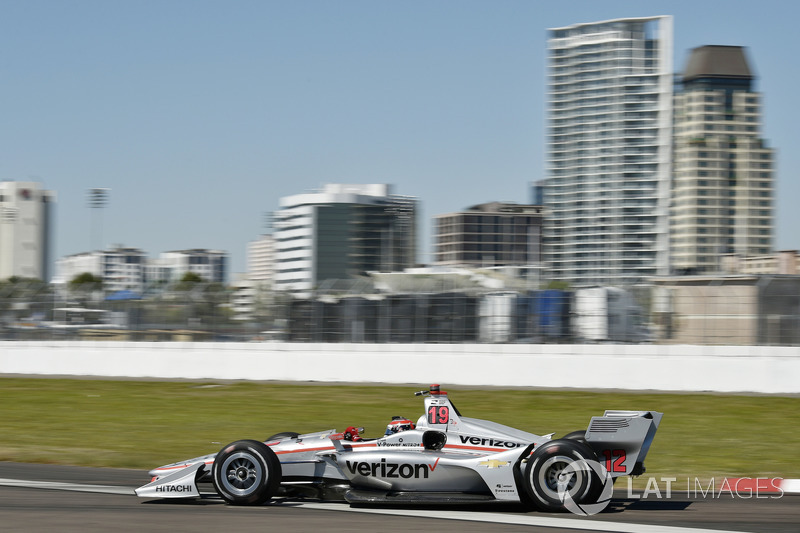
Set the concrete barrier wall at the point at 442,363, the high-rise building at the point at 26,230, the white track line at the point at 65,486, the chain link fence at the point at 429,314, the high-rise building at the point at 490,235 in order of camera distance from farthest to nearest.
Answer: the high-rise building at the point at 490,235
the high-rise building at the point at 26,230
the chain link fence at the point at 429,314
the concrete barrier wall at the point at 442,363
the white track line at the point at 65,486

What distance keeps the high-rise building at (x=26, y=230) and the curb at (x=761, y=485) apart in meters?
133

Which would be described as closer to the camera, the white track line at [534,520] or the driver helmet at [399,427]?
the white track line at [534,520]

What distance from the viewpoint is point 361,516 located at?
8.02m

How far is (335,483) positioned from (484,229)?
599ft

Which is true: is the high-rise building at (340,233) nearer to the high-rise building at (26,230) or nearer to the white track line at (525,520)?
the high-rise building at (26,230)

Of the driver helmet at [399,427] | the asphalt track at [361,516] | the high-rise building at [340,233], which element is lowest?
the asphalt track at [361,516]

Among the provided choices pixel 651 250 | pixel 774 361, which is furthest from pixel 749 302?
pixel 651 250

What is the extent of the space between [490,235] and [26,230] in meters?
91.5

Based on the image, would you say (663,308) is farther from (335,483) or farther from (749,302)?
(335,483)

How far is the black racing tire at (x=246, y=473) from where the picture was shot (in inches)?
325

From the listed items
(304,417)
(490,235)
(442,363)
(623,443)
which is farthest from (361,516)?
(490,235)

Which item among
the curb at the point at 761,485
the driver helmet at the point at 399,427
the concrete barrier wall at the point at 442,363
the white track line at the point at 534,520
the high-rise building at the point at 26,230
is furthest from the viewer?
the high-rise building at the point at 26,230

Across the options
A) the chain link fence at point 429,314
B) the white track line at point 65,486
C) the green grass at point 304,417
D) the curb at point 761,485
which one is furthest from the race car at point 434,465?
the chain link fence at point 429,314

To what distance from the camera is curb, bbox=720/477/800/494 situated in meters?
9.53
